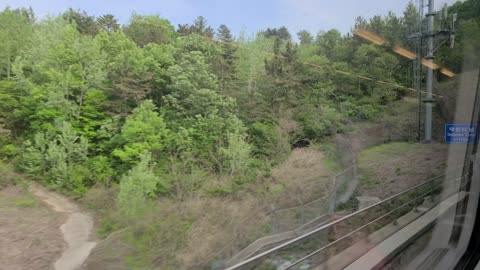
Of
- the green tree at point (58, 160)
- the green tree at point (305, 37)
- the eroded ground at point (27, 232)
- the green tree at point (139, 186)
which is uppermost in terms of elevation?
the green tree at point (305, 37)

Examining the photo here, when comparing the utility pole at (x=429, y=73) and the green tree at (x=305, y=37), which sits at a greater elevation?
the green tree at (x=305, y=37)

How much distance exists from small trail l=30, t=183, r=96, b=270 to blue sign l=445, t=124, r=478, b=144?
2468 mm

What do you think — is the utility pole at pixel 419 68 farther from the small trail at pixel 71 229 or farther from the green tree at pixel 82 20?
the small trail at pixel 71 229

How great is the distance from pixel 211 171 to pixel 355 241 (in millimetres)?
1928

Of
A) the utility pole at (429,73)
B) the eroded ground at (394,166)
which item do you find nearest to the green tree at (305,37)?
the utility pole at (429,73)

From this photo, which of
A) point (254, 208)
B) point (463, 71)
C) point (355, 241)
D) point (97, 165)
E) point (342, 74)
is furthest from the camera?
point (342, 74)

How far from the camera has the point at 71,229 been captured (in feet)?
9.46

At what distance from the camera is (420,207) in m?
2.27

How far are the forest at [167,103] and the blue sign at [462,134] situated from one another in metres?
0.86

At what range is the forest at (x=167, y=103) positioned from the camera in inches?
122

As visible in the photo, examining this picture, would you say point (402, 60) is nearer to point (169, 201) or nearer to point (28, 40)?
point (169, 201)

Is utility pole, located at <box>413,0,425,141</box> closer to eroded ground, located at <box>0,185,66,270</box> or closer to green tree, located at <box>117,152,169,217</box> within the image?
green tree, located at <box>117,152,169,217</box>

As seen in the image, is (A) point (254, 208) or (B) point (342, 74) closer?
(A) point (254, 208)

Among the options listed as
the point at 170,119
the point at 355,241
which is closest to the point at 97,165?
the point at 170,119
